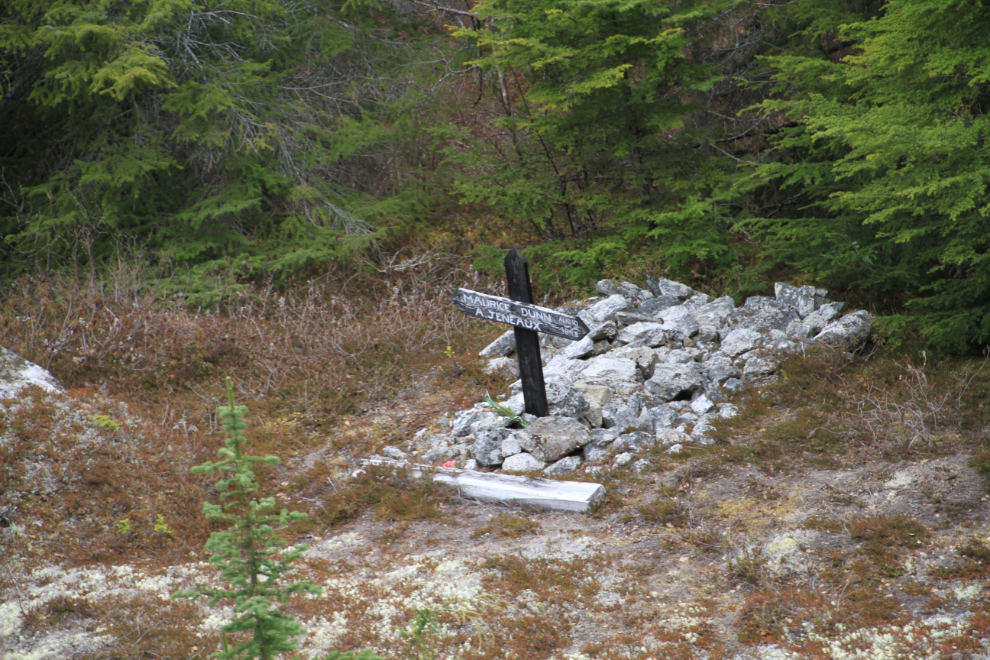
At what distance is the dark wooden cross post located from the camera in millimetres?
7199

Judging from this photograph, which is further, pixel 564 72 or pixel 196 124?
pixel 196 124

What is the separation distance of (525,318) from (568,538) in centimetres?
221

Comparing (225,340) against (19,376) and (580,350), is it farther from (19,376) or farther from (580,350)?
(580,350)

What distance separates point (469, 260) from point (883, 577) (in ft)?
26.7

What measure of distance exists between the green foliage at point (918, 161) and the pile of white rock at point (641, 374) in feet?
2.41

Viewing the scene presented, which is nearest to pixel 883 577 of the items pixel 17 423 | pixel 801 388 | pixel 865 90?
pixel 801 388

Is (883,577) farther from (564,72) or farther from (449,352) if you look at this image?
(564,72)

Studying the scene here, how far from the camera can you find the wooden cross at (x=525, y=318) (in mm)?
7047

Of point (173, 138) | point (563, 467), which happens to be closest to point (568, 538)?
point (563, 467)

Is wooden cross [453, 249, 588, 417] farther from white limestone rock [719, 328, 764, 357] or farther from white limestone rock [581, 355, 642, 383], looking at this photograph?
white limestone rock [719, 328, 764, 357]

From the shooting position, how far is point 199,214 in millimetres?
10453

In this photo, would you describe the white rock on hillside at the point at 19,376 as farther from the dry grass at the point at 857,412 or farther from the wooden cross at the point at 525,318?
the dry grass at the point at 857,412

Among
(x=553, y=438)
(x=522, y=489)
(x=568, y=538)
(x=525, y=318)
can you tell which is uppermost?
(x=525, y=318)

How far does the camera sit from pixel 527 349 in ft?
23.9
